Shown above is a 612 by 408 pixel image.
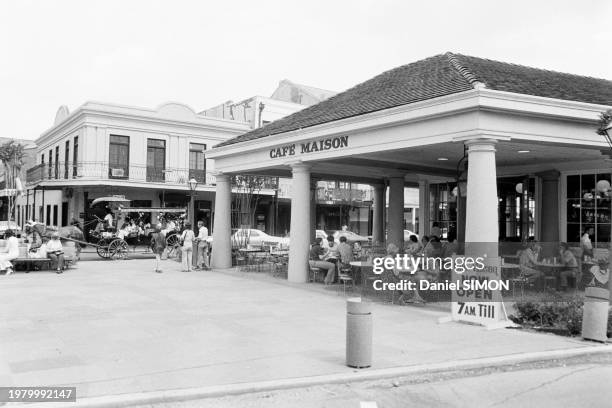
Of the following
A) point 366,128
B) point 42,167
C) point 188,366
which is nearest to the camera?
point 188,366

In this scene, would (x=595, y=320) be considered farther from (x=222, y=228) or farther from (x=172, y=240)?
(x=172, y=240)

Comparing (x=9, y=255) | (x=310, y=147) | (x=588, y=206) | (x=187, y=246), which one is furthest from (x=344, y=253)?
(x=9, y=255)

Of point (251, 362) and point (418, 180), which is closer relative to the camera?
point (251, 362)

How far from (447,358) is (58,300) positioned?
27.8ft

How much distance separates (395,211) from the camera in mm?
20906

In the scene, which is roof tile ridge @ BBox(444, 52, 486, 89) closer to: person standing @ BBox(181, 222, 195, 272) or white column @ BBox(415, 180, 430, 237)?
white column @ BBox(415, 180, 430, 237)

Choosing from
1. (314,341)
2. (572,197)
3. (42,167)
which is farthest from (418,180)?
(42,167)

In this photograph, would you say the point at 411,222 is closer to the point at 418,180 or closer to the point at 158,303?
the point at 418,180

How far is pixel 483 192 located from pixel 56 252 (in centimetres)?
1363

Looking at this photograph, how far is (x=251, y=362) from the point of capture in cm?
712

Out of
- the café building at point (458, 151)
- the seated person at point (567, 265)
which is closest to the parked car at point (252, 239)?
the café building at point (458, 151)

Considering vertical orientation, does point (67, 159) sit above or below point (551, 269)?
above

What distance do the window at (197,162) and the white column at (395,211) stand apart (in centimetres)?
1477

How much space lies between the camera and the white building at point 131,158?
29328 millimetres
